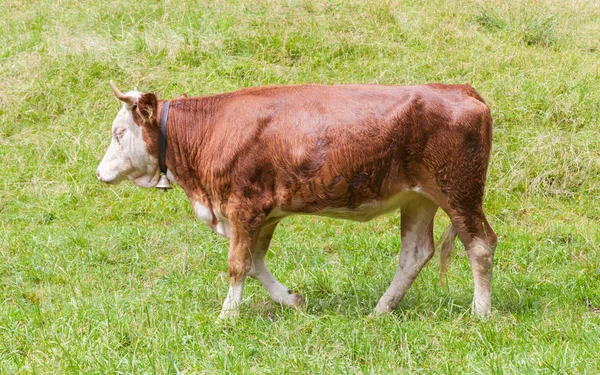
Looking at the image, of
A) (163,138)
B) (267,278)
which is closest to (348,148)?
(267,278)

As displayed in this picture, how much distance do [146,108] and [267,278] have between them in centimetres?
161

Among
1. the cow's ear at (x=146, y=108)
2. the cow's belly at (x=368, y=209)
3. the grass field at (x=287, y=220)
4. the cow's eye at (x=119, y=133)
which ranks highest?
the cow's ear at (x=146, y=108)

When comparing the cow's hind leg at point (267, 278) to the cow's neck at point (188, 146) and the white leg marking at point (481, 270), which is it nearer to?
the cow's neck at point (188, 146)

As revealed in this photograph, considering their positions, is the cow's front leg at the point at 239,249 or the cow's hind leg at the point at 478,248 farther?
the cow's front leg at the point at 239,249

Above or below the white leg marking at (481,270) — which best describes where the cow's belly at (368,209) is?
above

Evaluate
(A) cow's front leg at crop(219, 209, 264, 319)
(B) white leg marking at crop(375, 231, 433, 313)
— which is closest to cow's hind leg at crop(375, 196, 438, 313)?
(B) white leg marking at crop(375, 231, 433, 313)

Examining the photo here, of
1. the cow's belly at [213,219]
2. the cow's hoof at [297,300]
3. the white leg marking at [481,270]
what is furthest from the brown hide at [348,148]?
the cow's hoof at [297,300]

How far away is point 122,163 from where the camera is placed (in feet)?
22.4

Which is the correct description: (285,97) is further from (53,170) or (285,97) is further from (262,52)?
(262,52)

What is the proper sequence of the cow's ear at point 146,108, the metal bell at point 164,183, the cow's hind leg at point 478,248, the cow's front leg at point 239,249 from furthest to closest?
the metal bell at point 164,183
the cow's ear at point 146,108
the cow's front leg at point 239,249
the cow's hind leg at point 478,248

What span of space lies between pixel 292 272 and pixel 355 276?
54 cm

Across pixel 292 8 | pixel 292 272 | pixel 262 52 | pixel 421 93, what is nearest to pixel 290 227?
pixel 292 272

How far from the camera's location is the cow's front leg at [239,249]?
20.7 ft

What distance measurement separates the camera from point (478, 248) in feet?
20.4
